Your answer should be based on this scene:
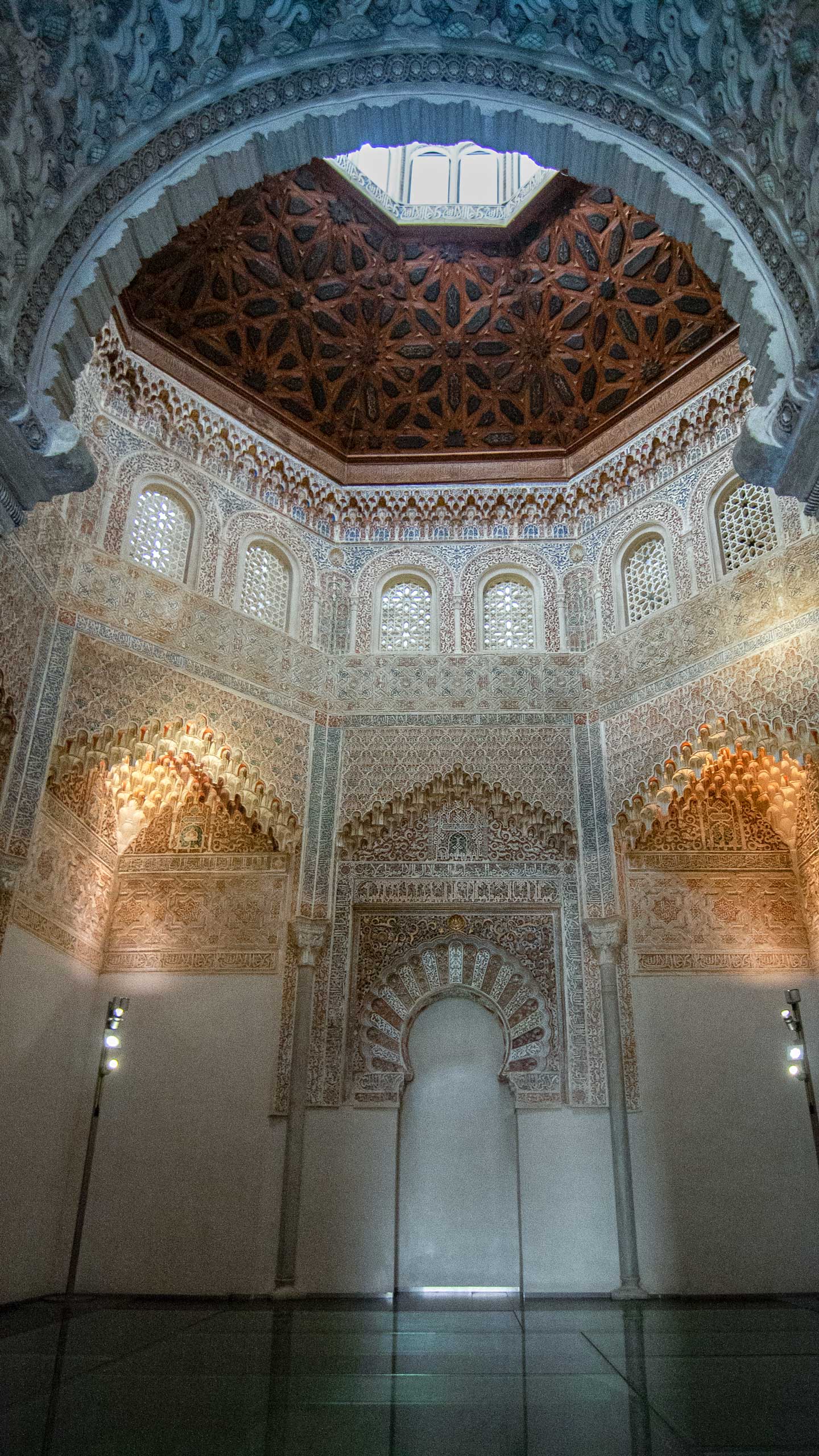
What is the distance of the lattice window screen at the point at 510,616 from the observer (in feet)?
31.8

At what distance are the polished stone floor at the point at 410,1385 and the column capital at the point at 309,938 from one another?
296 centimetres

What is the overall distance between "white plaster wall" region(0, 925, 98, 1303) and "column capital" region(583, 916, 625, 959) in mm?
4472

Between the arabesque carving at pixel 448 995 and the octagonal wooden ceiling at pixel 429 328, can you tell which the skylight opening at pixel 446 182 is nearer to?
the octagonal wooden ceiling at pixel 429 328

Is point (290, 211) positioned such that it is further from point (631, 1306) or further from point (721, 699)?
point (631, 1306)

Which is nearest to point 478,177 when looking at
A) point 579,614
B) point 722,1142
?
point 579,614

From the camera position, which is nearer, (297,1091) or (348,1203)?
(348,1203)

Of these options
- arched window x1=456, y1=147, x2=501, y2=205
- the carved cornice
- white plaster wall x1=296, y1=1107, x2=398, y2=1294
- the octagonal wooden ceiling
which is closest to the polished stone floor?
white plaster wall x1=296, y1=1107, x2=398, y2=1294

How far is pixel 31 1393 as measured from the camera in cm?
340

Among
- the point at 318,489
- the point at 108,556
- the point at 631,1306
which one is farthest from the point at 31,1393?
the point at 318,489

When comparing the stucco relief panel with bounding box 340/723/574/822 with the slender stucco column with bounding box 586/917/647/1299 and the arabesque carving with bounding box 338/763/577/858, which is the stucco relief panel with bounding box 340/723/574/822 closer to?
the arabesque carving with bounding box 338/763/577/858

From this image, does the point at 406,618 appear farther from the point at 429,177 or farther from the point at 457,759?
the point at 429,177

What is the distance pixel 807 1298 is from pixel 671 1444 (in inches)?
225

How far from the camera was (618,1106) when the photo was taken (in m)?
8.07

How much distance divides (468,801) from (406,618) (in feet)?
6.65
